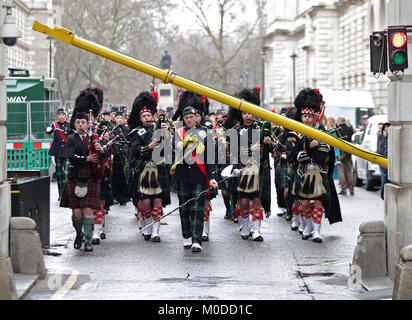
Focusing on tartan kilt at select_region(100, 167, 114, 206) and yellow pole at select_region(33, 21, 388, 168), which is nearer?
yellow pole at select_region(33, 21, 388, 168)

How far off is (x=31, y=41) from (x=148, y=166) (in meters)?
45.4

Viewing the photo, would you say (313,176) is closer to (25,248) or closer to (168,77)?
(168,77)

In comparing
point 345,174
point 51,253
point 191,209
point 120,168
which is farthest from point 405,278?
point 345,174

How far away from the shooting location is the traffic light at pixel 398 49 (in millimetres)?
8633

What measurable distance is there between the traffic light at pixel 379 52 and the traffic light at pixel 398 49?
0.36 m

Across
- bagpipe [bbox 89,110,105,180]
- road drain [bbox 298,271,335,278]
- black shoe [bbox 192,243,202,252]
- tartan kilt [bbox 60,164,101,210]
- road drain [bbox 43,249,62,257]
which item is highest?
bagpipe [bbox 89,110,105,180]

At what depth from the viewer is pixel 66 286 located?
883 cm

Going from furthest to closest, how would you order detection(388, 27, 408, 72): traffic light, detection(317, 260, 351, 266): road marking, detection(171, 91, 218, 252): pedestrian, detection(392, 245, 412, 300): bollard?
1. detection(171, 91, 218, 252): pedestrian
2. detection(317, 260, 351, 266): road marking
3. detection(388, 27, 408, 72): traffic light
4. detection(392, 245, 412, 300): bollard

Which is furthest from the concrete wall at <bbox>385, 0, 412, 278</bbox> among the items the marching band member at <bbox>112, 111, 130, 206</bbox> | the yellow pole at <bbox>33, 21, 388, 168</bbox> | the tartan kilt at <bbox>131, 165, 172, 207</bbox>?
the marching band member at <bbox>112, 111, 130, 206</bbox>

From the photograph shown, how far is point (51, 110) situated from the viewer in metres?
25.3

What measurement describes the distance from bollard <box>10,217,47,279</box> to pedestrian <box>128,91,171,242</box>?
3342 millimetres

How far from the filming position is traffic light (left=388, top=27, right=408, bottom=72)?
8633 mm

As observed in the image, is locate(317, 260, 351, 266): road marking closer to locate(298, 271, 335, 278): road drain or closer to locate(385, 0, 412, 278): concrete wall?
locate(298, 271, 335, 278): road drain
